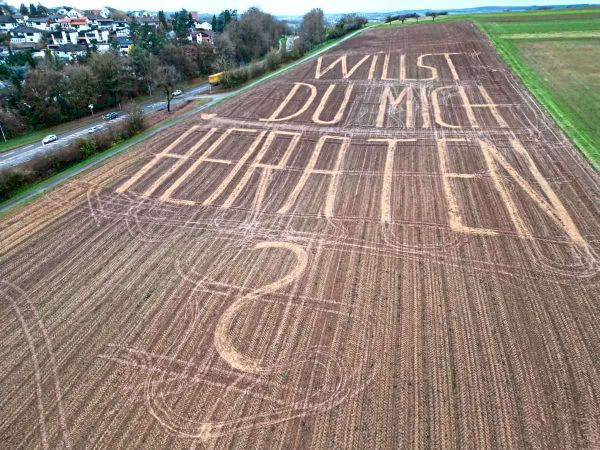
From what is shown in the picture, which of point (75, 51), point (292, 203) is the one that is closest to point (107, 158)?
point (292, 203)

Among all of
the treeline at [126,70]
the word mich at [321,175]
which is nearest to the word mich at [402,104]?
the word mich at [321,175]

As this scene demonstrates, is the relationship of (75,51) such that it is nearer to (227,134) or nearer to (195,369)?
(227,134)

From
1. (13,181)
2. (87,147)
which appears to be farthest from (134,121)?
(13,181)

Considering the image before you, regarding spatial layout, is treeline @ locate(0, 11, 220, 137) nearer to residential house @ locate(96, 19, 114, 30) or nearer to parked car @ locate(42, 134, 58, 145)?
parked car @ locate(42, 134, 58, 145)

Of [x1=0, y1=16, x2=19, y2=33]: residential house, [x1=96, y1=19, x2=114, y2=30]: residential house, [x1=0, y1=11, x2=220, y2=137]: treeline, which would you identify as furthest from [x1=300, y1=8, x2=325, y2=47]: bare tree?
[x1=0, y1=16, x2=19, y2=33]: residential house

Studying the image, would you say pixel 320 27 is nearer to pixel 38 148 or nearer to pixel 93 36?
pixel 93 36

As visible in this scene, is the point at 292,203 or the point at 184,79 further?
the point at 184,79
